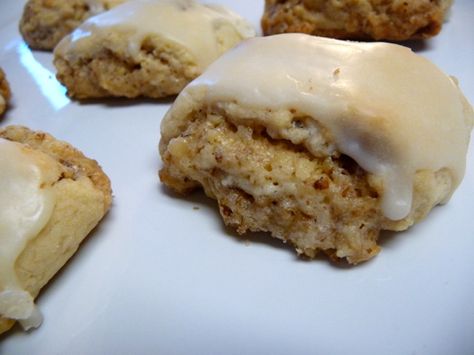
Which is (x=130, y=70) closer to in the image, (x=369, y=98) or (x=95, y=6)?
(x=95, y=6)

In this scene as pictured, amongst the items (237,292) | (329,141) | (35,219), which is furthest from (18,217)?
(329,141)

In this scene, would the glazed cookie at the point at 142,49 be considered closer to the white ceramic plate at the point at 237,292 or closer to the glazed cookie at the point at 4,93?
the glazed cookie at the point at 4,93

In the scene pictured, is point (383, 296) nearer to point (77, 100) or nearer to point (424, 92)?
point (424, 92)

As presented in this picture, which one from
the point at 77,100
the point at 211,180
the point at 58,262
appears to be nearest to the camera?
the point at 58,262

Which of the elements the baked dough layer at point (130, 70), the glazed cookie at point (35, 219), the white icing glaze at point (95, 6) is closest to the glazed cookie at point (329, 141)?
the glazed cookie at point (35, 219)

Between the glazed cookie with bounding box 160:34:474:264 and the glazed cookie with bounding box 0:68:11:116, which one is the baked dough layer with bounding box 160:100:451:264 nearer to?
the glazed cookie with bounding box 160:34:474:264

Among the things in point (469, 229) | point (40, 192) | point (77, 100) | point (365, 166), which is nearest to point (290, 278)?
point (365, 166)
